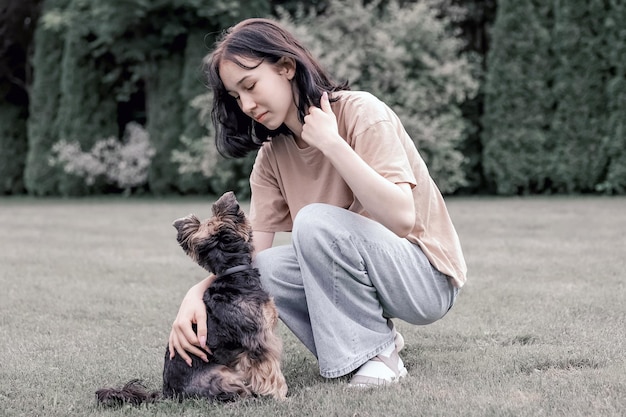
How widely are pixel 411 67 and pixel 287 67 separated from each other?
11660 mm

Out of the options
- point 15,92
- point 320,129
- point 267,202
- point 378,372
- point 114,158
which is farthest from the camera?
point 15,92

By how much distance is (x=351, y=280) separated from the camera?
321 centimetres

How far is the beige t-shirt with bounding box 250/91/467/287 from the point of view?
3.07 metres

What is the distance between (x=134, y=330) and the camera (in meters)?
4.61

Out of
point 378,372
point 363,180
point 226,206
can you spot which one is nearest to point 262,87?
point 226,206

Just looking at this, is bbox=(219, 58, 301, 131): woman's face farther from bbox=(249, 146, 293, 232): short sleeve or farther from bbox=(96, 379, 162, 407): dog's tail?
bbox=(96, 379, 162, 407): dog's tail

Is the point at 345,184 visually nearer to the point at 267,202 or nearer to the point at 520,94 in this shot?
the point at 267,202

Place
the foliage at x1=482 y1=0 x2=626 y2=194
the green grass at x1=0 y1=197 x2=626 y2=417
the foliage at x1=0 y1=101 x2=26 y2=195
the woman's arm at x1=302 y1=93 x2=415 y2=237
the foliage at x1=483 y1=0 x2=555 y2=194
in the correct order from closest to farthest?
the woman's arm at x1=302 y1=93 x2=415 y2=237 < the green grass at x1=0 y1=197 x2=626 y2=417 < the foliage at x1=482 y1=0 x2=626 y2=194 < the foliage at x1=483 y1=0 x2=555 y2=194 < the foliage at x1=0 y1=101 x2=26 y2=195

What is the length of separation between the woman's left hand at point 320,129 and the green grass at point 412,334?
3.40 ft

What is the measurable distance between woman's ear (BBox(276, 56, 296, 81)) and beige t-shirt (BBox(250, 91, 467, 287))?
24 cm

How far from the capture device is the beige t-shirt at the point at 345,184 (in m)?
3.07

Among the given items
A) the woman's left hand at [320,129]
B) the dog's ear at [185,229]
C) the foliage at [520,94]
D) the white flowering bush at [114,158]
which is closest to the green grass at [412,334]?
the dog's ear at [185,229]

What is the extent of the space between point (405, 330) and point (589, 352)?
3.78 ft

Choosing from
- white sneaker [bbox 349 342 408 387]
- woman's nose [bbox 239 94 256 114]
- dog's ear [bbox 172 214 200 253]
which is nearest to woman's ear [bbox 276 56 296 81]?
woman's nose [bbox 239 94 256 114]
